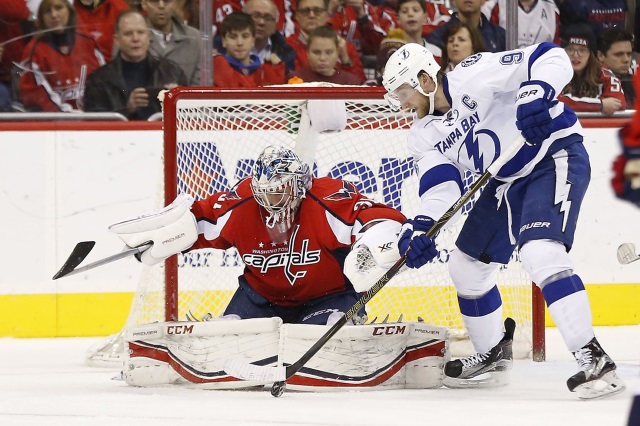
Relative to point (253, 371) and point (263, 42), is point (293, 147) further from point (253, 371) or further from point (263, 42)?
point (253, 371)

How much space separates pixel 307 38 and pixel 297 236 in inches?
68.8

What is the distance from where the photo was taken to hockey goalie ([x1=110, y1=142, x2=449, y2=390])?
3787 mm

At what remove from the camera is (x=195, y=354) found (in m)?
3.86

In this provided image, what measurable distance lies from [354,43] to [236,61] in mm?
557

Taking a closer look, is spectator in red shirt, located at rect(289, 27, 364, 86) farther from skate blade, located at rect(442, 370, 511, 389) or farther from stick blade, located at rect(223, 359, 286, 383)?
stick blade, located at rect(223, 359, 286, 383)

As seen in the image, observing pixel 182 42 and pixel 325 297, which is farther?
pixel 182 42

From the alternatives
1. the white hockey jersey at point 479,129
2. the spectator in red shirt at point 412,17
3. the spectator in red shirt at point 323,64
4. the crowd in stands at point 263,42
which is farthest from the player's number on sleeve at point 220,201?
the spectator in red shirt at point 412,17

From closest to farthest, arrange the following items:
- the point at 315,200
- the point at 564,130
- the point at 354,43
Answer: the point at 564,130 → the point at 315,200 → the point at 354,43

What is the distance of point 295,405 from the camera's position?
11.4 ft

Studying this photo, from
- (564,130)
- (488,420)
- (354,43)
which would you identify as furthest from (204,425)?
(354,43)

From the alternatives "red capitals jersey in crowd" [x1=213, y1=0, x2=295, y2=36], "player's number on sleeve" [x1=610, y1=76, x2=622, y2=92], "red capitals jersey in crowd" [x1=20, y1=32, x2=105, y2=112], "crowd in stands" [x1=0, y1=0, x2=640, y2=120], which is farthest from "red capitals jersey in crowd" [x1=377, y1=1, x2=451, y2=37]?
"red capitals jersey in crowd" [x1=20, y1=32, x2=105, y2=112]

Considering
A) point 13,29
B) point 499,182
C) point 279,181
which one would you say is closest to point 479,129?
point 499,182

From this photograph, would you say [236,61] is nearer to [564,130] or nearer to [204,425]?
[564,130]

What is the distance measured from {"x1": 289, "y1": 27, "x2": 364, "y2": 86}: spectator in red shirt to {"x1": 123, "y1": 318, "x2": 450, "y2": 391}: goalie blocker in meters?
1.86
